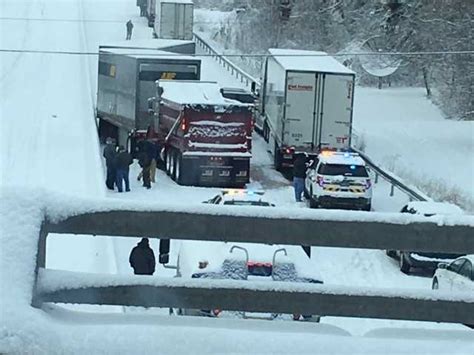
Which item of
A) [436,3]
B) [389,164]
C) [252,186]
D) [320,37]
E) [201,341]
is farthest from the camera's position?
[320,37]

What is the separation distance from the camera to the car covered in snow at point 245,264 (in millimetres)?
12305

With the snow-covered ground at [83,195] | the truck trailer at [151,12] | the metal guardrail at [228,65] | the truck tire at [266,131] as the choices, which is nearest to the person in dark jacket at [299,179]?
the snow-covered ground at [83,195]

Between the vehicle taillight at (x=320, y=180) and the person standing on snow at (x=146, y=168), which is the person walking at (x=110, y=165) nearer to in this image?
the person standing on snow at (x=146, y=168)

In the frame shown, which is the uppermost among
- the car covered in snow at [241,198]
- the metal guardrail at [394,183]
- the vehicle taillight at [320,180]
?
the car covered in snow at [241,198]

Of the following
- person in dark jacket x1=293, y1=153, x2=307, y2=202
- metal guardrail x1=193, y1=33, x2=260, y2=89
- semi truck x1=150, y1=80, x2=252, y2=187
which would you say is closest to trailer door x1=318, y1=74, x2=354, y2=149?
semi truck x1=150, y1=80, x2=252, y2=187

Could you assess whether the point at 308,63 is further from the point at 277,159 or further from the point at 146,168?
the point at 146,168

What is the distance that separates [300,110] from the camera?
32.3 meters

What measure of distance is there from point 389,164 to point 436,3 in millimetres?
12054

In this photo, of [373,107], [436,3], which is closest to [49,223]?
[436,3]

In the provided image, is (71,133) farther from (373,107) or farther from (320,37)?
(320,37)

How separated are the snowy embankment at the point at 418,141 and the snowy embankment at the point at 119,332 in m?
23.9

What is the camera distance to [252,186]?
99.5ft

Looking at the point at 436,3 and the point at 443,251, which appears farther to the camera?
the point at 436,3

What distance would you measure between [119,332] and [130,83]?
99.3 feet
